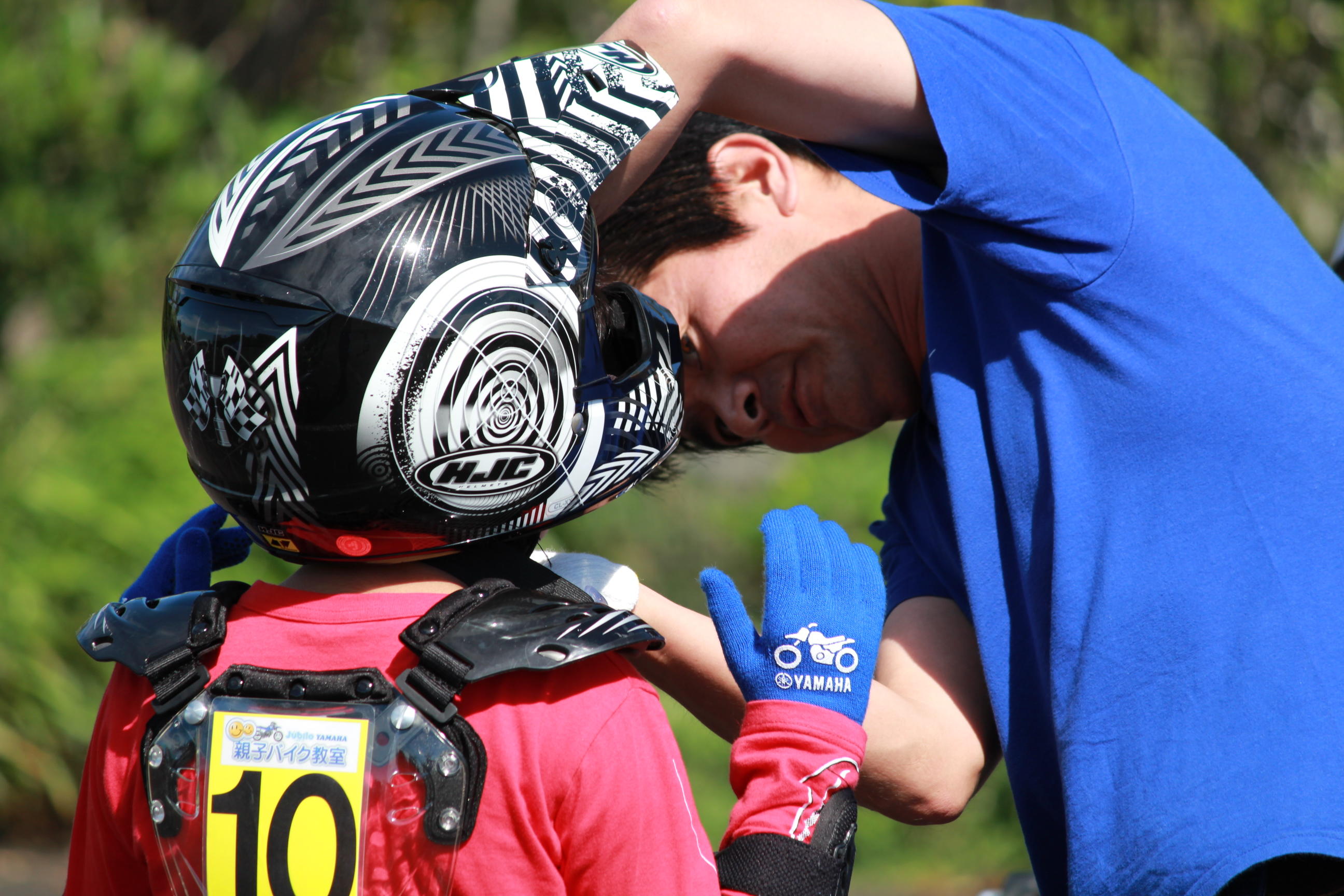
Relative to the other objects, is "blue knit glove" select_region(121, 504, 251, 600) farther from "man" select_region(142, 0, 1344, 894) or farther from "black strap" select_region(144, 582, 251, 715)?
"man" select_region(142, 0, 1344, 894)

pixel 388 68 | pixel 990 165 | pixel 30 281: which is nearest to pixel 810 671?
pixel 990 165

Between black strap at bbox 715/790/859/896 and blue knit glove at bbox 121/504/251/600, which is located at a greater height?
blue knit glove at bbox 121/504/251/600

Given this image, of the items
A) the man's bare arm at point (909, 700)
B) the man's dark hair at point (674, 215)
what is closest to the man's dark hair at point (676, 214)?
the man's dark hair at point (674, 215)

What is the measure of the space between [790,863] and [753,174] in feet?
4.47

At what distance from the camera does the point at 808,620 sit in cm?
165

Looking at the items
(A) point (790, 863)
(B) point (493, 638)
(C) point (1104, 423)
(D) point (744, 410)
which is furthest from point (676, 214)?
(A) point (790, 863)

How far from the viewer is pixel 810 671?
161cm

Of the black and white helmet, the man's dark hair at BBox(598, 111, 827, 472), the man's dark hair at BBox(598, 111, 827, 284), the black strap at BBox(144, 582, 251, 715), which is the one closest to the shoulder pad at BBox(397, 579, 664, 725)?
the black and white helmet

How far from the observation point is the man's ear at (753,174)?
2305mm

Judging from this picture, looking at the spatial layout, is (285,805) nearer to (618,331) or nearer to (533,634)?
(533,634)

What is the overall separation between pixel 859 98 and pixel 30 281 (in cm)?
640

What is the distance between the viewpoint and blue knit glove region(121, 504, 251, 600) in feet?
6.03

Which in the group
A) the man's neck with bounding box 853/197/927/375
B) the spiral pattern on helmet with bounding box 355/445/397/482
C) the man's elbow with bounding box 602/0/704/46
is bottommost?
the man's neck with bounding box 853/197/927/375

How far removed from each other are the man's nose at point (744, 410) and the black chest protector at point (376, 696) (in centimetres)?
105
